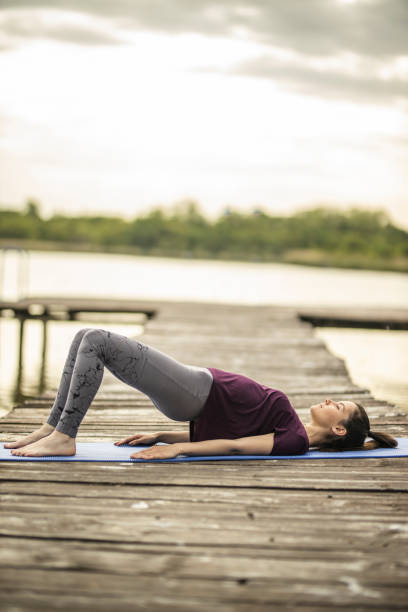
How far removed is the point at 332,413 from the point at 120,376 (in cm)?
115

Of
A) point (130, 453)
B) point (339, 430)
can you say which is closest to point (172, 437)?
point (130, 453)

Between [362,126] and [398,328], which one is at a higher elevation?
[362,126]

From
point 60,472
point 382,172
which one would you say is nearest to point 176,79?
point 382,172

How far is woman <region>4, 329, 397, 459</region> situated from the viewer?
3383 millimetres

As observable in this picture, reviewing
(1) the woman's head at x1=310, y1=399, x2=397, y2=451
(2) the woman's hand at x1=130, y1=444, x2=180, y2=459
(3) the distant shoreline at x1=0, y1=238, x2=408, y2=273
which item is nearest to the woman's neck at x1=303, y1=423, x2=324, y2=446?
(1) the woman's head at x1=310, y1=399, x2=397, y2=451

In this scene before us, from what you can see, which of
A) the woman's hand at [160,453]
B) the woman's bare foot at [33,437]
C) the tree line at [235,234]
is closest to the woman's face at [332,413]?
the woman's hand at [160,453]

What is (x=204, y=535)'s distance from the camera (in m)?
2.55

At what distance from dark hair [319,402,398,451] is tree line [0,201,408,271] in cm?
4383

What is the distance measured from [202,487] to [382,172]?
172 ft

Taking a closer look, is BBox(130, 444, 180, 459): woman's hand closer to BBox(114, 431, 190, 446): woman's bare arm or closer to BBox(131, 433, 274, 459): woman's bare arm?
BBox(131, 433, 274, 459): woman's bare arm

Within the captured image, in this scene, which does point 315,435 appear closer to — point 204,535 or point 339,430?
point 339,430

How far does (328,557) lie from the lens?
240 centimetres

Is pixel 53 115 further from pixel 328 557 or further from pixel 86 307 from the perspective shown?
pixel 328 557

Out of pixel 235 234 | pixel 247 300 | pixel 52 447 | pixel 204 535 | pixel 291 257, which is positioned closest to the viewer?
pixel 204 535
